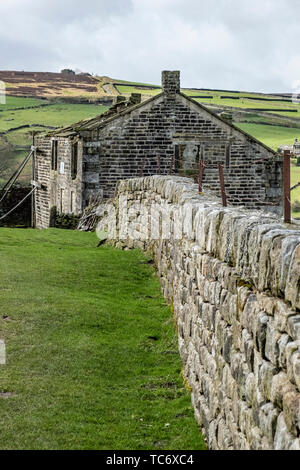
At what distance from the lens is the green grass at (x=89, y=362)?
8484 mm

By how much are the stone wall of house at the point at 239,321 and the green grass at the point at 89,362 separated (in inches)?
19.7

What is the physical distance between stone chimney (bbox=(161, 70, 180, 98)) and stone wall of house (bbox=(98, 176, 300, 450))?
19913 mm

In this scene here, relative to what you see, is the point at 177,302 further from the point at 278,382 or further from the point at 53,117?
the point at 53,117

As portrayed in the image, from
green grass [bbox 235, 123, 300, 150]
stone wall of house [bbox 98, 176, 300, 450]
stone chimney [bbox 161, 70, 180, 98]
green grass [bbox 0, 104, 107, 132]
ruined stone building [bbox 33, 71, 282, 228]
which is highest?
green grass [bbox 0, 104, 107, 132]

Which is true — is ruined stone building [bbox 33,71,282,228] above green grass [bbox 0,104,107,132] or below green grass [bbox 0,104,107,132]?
below

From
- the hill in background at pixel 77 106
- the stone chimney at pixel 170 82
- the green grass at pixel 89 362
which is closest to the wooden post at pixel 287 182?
the green grass at pixel 89 362

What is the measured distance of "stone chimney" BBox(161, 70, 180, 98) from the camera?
3186 cm

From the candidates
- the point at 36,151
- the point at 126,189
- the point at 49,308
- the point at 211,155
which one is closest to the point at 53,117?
the point at 36,151

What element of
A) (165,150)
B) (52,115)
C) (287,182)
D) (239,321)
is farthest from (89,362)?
(52,115)

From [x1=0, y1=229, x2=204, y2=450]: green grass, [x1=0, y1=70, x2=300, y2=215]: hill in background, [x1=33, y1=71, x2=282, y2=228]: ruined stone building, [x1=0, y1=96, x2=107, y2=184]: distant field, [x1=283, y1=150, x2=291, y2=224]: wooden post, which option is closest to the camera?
[x1=283, y1=150, x2=291, y2=224]: wooden post

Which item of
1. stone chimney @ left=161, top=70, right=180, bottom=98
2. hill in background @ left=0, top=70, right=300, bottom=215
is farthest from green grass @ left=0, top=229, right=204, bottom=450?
hill in background @ left=0, top=70, right=300, bottom=215

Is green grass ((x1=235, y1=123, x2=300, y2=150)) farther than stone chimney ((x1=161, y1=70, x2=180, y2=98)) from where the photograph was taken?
Yes

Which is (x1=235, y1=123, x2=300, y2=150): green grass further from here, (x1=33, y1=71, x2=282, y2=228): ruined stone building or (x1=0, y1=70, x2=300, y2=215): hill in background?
(x1=33, y1=71, x2=282, y2=228): ruined stone building
